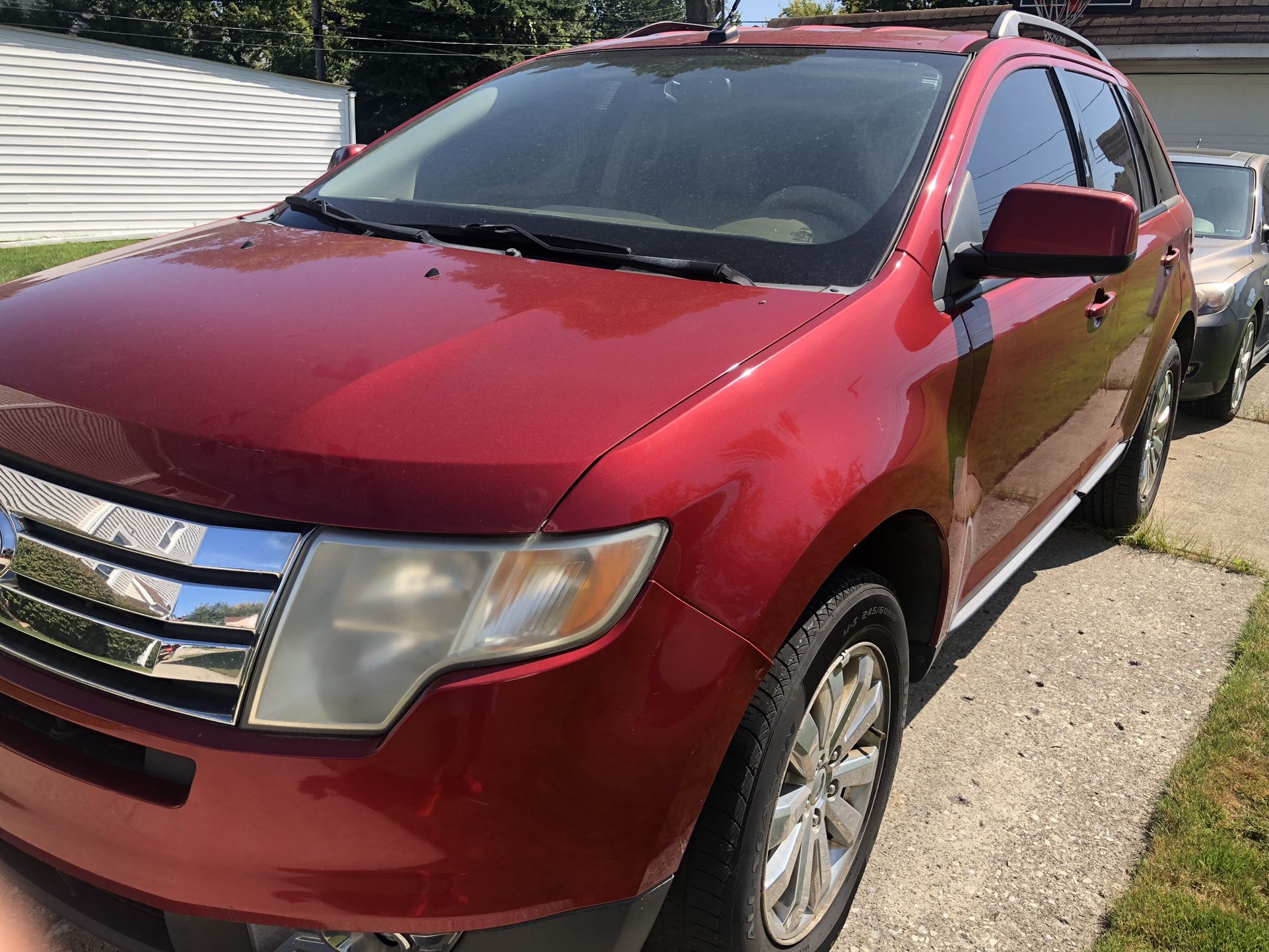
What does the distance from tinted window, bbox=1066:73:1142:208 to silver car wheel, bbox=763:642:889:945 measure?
2248mm

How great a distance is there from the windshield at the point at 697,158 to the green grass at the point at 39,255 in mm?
8684

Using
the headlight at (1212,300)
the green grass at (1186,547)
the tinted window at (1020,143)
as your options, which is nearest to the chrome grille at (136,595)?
the tinted window at (1020,143)

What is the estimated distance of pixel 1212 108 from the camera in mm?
16656

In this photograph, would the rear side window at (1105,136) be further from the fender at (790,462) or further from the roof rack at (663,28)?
the fender at (790,462)

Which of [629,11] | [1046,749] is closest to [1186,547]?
[1046,749]

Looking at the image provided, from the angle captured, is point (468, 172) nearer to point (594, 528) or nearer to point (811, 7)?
point (594, 528)

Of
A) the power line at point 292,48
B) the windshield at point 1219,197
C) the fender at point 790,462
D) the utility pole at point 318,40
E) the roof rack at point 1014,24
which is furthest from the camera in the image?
the utility pole at point 318,40

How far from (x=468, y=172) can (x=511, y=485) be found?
164cm

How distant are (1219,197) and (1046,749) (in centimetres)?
613

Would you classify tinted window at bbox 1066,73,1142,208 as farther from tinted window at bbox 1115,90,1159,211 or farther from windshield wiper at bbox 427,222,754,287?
windshield wiper at bbox 427,222,754,287

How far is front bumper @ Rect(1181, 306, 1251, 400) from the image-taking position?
20.2ft

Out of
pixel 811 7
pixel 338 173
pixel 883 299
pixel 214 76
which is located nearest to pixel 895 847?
pixel 883 299

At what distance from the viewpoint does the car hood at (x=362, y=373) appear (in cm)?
144

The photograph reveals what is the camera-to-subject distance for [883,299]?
2084 mm
